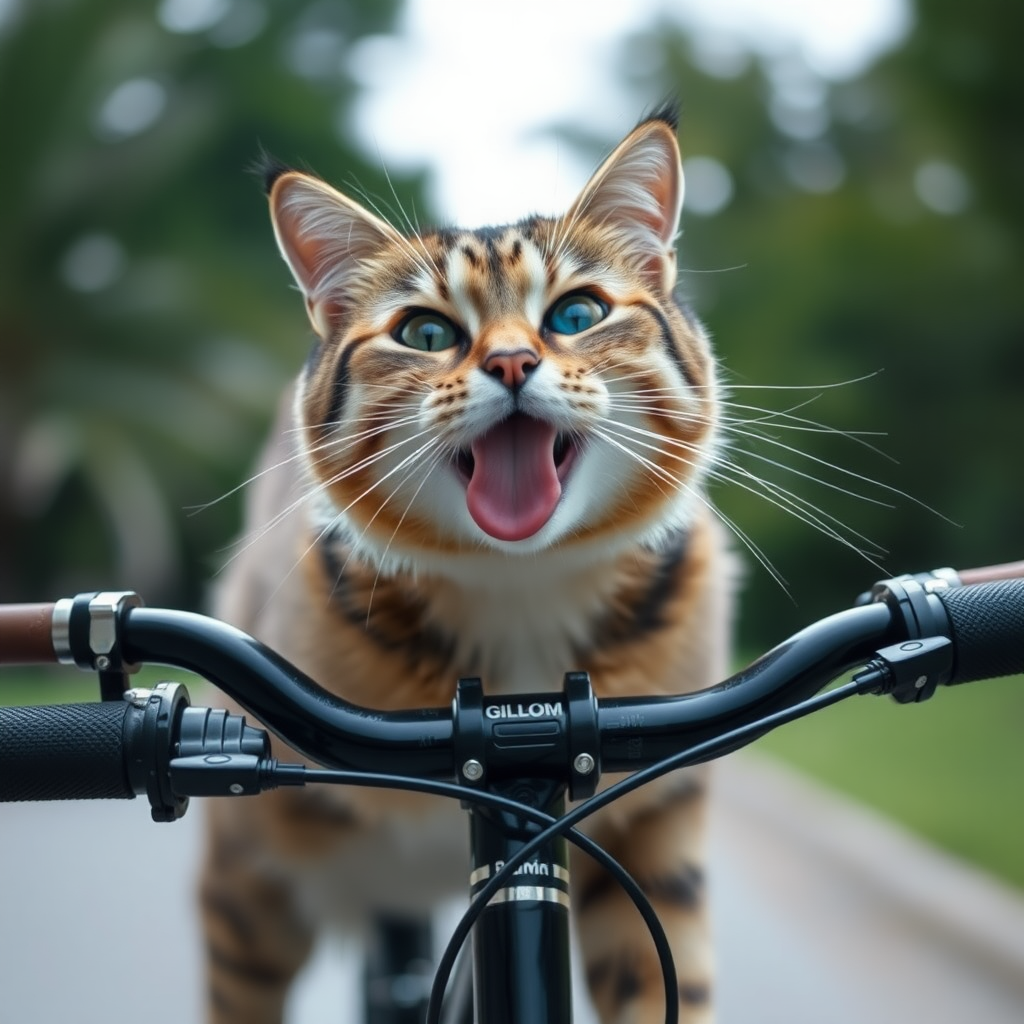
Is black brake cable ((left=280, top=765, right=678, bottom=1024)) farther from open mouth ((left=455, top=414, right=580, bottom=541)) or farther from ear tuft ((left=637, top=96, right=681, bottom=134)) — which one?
ear tuft ((left=637, top=96, right=681, bottom=134))

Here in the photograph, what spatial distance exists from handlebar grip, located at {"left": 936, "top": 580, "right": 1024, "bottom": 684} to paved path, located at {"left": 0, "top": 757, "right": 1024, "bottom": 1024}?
78.5 inches

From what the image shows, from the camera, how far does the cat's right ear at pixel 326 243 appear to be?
1549mm

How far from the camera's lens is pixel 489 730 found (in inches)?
43.6

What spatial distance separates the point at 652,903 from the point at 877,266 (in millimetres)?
9139

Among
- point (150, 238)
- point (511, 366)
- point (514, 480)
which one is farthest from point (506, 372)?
point (150, 238)

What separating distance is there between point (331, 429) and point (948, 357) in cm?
886

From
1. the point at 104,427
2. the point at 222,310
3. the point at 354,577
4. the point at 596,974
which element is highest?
the point at 222,310

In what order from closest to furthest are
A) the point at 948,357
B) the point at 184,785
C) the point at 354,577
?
the point at 184,785 → the point at 354,577 → the point at 948,357

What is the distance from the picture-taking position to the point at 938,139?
29.5 ft

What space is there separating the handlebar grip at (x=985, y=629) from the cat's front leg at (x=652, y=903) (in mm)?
721

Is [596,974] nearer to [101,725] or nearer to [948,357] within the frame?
[101,725]

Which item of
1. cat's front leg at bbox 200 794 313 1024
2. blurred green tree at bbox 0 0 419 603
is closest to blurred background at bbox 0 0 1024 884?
blurred green tree at bbox 0 0 419 603

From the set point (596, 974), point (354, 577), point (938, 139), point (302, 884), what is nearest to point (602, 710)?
point (354, 577)

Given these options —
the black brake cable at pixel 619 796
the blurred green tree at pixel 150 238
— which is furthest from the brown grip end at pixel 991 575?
the blurred green tree at pixel 150 238
